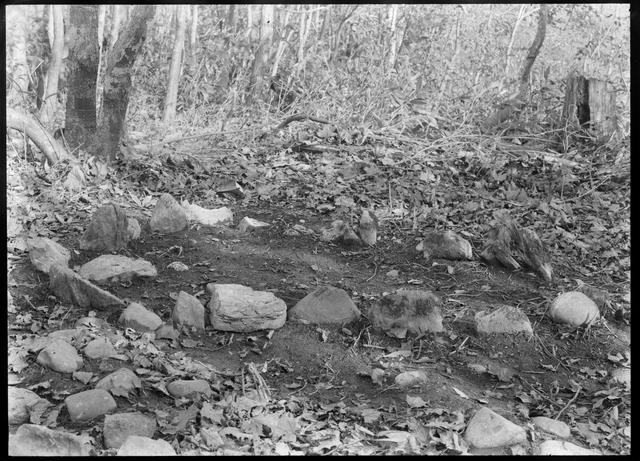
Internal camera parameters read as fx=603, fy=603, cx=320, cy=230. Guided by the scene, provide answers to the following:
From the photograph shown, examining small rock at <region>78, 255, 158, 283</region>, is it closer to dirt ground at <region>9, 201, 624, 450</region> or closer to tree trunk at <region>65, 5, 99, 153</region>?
dirt ground at <region>9, 201, 624, 450</region>

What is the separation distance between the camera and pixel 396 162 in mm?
3084

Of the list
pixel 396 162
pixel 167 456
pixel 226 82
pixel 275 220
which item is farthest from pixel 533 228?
pixel 226 82

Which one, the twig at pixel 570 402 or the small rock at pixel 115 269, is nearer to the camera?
the twig at pixel 570 402

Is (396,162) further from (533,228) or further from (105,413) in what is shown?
(105,413)

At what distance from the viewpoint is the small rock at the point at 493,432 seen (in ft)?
5.95

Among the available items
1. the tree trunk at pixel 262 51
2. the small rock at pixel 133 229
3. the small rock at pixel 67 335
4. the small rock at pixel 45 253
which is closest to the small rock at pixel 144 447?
the small rock at pixel 67 335

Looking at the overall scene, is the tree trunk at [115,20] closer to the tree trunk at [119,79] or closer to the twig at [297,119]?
the tree trunk at [119,79]

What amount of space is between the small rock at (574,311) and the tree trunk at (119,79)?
82.9 inches

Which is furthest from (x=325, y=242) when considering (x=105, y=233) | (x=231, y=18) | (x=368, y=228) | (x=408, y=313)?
(x=231, y=18)

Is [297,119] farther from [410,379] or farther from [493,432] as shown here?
[493,432]

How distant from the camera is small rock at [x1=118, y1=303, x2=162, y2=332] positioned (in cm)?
210

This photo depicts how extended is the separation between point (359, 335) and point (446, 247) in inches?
24.4

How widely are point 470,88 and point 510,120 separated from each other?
0.41 meters

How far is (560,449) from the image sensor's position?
5.95 feet
